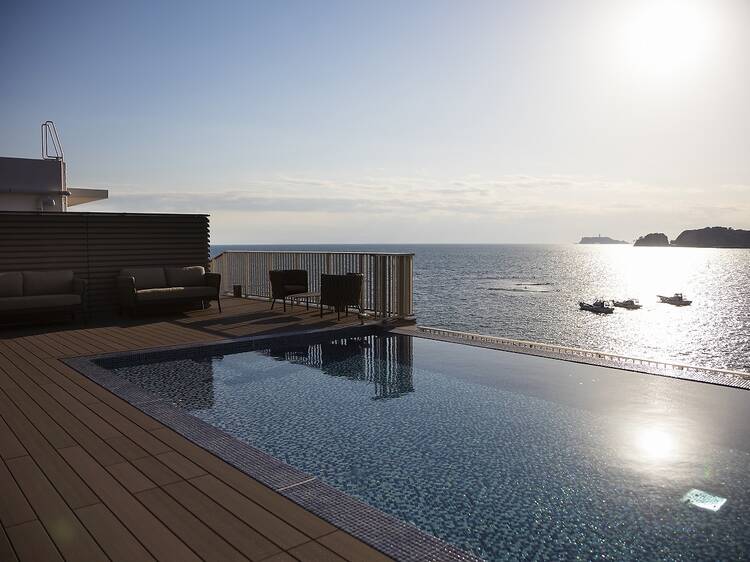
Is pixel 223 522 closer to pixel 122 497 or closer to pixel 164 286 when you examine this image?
pixel 122 497

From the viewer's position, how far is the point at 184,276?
9.45 meters

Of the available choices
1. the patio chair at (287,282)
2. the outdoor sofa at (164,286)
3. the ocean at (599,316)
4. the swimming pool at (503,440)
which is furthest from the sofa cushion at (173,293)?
the ocean at (599,316)

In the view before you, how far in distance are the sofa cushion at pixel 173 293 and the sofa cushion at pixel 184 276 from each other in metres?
0.41

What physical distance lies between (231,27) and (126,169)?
40.5ft

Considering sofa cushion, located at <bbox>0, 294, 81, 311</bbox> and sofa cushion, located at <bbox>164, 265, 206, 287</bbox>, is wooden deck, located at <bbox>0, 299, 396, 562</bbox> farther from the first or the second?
sofa cushion, located at <bbox>164, 265, 206, 287</bbox>

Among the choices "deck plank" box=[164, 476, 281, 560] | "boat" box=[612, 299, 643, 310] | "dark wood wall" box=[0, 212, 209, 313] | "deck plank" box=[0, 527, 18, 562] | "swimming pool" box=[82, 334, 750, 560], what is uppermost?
"dark wood wall" box=[0, 212, 209, 313]

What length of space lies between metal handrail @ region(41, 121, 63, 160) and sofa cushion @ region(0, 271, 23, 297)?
22.4 ft

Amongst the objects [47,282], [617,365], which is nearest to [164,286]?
[47,282]

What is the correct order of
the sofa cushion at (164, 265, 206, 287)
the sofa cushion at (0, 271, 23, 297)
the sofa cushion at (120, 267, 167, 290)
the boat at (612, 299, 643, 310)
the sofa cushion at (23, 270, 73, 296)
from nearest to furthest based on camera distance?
the sofa cushion at (0, 271, 23, 297) < the sofa cushion at (23, 270, 73, 296) < the sofa cushion at (120, 267, 167, 290) < the sofa cushion at (164, 265, 206, 287) < the boat at (612, 299, 643, 310)

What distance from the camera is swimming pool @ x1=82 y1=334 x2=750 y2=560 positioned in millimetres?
2492

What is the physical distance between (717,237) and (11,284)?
159m

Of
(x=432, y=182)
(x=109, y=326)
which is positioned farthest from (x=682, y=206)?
(x=109, y=326)

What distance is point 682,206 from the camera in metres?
50.5

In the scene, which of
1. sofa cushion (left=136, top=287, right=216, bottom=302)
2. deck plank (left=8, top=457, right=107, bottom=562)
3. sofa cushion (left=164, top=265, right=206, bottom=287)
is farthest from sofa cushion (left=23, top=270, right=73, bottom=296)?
deck plank (left=8, top=457, right=107, bottom=562)
